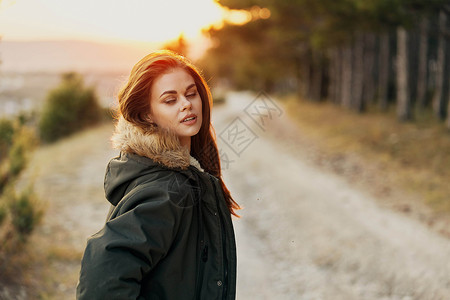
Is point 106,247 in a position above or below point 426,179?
above

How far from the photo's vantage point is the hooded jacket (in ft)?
4.70

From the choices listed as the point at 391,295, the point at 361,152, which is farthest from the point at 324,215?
the point at 361,152

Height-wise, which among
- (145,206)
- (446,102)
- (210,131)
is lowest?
(446,102)

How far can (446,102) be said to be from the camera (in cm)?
1438

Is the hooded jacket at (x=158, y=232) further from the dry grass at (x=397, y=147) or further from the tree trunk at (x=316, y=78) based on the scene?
the tree trunk at (x=316, y=78)

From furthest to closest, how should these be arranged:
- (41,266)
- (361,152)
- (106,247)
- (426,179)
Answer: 1. (361,152)
2. (426,179)
3. (41,266)
4. (106,247)

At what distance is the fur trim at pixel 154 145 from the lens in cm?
165

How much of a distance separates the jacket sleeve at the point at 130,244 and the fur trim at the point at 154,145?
0.48ft

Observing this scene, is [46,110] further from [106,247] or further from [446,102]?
[106,247]

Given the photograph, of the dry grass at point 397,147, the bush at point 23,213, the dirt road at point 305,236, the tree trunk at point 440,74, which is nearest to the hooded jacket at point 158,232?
the dirt road at point 305,236

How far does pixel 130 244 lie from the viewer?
1441mm

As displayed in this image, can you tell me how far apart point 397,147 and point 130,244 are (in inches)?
428

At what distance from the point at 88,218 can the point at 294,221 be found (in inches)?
137

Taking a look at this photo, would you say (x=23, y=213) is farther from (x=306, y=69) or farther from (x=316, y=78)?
(x=316, y=78)
